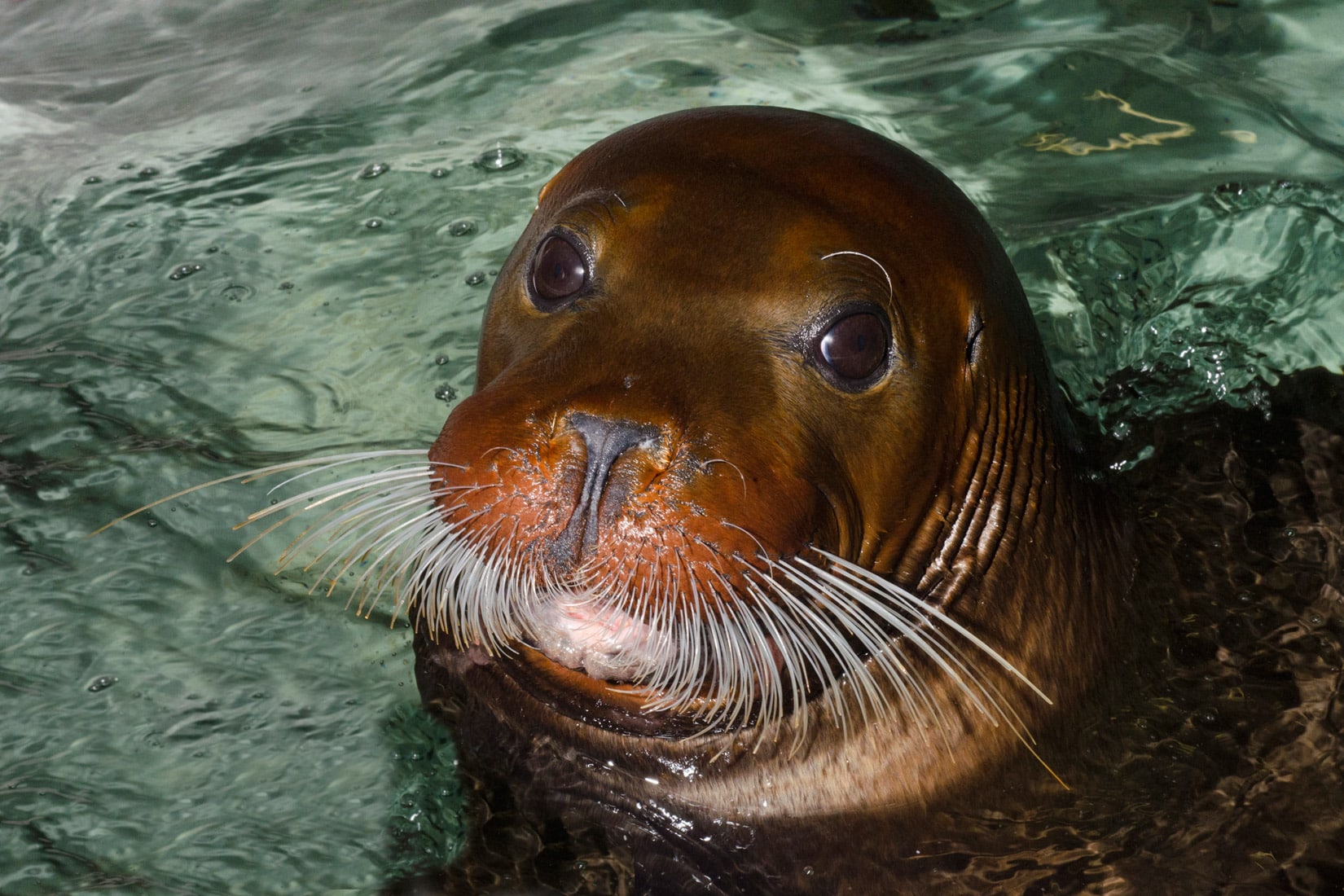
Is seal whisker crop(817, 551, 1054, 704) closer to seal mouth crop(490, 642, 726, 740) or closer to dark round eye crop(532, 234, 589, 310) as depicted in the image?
seal mouth crop(490, 642, 726, 740)

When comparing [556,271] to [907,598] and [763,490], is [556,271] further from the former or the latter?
[907,598]

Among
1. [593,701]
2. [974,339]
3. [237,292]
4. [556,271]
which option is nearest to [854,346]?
[974,339]

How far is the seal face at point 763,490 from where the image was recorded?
8.60 feet

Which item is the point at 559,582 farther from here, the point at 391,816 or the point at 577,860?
the point at 391,816

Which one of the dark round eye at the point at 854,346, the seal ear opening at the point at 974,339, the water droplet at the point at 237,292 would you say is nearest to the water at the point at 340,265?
the water droplet at the point at 237,292

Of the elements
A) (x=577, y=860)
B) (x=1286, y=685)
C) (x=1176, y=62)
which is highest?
(x=1176, y=62)

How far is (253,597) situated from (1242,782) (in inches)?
109

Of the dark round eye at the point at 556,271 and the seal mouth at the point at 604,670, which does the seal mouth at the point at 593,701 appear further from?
the dark round eye at the point at 556,271

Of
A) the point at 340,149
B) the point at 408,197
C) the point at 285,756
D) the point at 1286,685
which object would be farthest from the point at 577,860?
the point at 340,149

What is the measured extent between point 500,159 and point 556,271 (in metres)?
3.26

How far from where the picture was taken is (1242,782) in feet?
10.9

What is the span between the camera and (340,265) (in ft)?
18.9

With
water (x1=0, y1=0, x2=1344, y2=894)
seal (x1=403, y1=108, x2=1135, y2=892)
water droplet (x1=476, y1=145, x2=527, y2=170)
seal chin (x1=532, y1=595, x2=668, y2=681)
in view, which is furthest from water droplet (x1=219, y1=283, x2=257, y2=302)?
seal chin (x1=532, y1=595, x2=668, y2=681)

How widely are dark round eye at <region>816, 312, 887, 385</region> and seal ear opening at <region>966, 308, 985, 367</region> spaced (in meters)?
0.31
